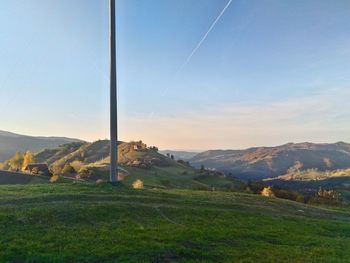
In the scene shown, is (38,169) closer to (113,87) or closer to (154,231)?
(113,87)

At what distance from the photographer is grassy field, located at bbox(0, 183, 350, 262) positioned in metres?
12.7

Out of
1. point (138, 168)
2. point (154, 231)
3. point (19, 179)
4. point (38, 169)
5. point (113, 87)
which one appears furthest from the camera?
point (138, 168)

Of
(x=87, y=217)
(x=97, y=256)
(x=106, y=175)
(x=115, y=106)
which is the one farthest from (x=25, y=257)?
(x=106, y=175)

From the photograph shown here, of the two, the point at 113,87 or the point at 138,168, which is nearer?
the point at 113,87

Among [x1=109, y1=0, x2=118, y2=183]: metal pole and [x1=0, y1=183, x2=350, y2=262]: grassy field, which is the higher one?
[x1=109, y1=0, x2=118, y2=183]: metal pole

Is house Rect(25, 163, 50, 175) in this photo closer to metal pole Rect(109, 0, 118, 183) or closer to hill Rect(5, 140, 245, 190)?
hill Rect(5, 140, 245, 190)

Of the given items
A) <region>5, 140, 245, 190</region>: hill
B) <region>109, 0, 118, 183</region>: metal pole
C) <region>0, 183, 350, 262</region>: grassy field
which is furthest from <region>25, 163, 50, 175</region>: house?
<region>0, 183, 350, 262</region>: grassy field

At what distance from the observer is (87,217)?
16938 mm

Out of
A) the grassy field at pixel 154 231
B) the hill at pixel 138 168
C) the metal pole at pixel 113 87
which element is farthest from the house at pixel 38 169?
the grassy field at pixel 154 231

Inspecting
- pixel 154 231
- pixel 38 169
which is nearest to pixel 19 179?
pixel 38 169

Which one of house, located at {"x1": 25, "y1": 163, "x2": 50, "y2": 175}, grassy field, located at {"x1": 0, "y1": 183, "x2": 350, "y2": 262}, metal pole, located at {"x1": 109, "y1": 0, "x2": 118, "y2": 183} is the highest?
metal pole, located at {"x1": 109, "y1": 0, "x2": 118, "y2": 183}

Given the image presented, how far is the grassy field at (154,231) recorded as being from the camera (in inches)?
501

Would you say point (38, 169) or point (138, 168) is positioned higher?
point (138, 168)

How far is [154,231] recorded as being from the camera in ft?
50.9
